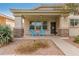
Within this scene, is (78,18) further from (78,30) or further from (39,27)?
(39,27)

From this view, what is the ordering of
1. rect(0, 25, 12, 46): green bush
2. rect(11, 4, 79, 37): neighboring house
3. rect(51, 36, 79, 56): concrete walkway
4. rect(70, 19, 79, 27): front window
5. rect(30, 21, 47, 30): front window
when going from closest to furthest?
rect(51, 36, 79, 56): concrete walkway → rect(0, 25, 12, 46): green bush → rect(11, 4, 79, 37): neighboring house → rect(70, 19, 79, 27): front window → rect(30, 21, 47, 30): front window

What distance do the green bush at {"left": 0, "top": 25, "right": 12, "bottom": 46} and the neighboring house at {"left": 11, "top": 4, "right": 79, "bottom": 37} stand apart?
603cm

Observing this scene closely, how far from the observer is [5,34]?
15148 mm

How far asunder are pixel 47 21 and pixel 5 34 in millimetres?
13596

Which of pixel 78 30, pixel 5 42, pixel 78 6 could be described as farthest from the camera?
pixel 78 30

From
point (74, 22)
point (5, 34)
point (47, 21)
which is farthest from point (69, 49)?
point (47, 21)

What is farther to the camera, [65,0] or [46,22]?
[46,22]

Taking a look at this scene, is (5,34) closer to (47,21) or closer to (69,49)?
(69,49)

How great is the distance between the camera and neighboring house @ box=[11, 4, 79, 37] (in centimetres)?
2181

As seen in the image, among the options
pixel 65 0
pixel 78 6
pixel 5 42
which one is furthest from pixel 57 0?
pixel 78 6

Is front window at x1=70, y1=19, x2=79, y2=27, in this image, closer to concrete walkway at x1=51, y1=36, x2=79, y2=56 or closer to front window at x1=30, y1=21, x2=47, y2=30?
front window at x1=30, y1=21, x2=47, y2=30

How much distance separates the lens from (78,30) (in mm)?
23984

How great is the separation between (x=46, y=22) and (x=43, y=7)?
2.50 metres

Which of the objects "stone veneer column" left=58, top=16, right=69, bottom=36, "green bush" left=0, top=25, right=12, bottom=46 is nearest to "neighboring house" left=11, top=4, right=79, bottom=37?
"stone veneer column" left=58, top=16, right=69, bottom=36
